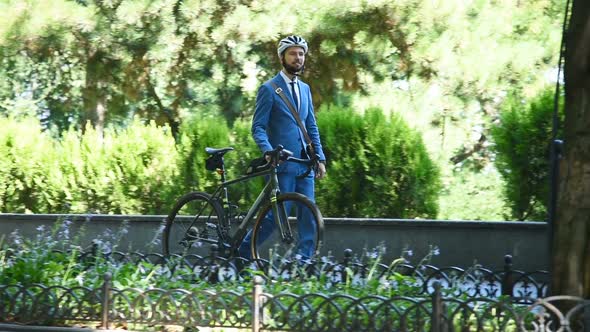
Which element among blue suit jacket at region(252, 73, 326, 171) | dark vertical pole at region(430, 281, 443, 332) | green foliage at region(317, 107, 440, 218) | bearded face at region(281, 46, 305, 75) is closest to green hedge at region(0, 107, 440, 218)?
green foliage at region(317, 107, 440, 218)

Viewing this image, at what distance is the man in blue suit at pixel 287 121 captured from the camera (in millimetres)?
7473

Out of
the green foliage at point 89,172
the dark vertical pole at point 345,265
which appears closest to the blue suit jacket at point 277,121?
the dark vertical pole at point 345,265

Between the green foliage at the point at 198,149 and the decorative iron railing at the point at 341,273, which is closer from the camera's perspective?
the decorative iron railing at the point at 341,273

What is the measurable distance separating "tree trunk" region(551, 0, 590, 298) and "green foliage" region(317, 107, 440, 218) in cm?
411

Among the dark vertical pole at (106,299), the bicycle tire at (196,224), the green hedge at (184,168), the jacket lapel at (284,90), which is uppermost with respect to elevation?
the jacket lapel at (284,90)

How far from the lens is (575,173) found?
5.35 m

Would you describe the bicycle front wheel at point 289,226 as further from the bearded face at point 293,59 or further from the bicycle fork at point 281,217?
the bearded face at point 293,59

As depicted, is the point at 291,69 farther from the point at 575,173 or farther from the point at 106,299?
the point at 575,173

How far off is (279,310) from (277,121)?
7.86 feet

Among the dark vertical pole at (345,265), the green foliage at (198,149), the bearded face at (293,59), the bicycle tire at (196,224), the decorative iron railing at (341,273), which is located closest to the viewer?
the decorative iron railing at (341,273)

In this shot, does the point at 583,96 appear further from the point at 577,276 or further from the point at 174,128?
the point at 174,128

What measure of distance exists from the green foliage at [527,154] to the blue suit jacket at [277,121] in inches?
90.9

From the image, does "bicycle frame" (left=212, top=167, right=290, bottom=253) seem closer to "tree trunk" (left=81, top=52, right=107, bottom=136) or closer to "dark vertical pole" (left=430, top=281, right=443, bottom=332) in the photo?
"dark vertical pole" (left=430, top=281, right=443, bottom=332)

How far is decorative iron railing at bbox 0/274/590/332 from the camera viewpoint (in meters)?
5.12
